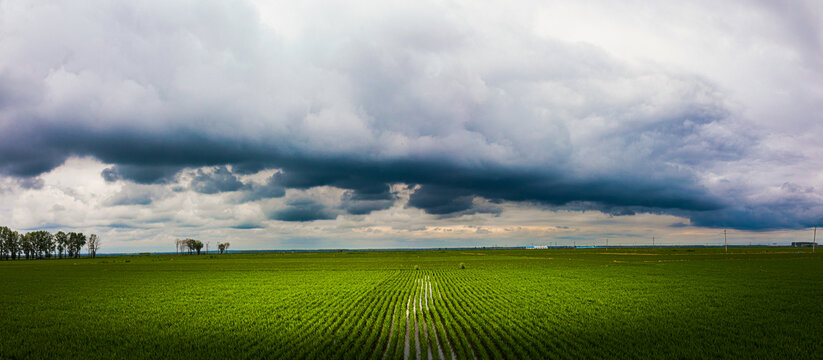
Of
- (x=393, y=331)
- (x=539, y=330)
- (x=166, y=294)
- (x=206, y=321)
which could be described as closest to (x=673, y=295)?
(x=539, y=330)

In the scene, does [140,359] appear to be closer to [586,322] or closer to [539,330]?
[539,330]

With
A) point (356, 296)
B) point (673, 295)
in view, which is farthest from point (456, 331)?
point (673, 295)

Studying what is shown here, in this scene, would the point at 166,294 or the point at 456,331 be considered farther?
the point at 166,294

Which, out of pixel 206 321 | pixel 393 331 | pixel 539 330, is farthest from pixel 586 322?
pixel 206 321

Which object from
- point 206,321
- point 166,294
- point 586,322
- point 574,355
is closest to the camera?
point 574,355

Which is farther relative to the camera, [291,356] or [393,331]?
[393,331]

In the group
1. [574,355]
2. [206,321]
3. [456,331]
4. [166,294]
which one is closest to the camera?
[574,355]

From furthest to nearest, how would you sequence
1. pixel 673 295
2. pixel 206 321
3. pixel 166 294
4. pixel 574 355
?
pixel 166 294 < pixel 673 295 < pixel 206 321 < pixel 574 355

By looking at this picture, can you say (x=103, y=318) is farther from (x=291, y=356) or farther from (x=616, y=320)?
(x=616, y=320)

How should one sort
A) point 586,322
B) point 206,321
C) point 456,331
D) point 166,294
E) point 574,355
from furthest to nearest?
point 166,294 → point 206,321 → point 586,322 → point 456,331 → point 574,355

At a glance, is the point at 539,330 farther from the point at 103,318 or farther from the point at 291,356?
the point at 103,318
